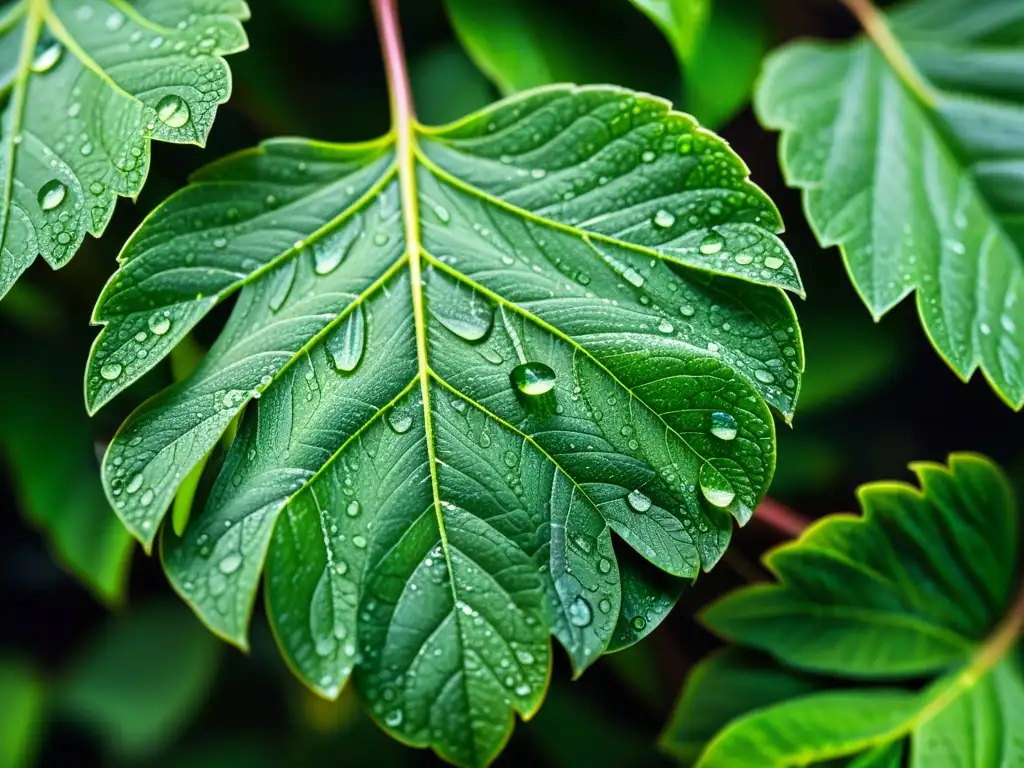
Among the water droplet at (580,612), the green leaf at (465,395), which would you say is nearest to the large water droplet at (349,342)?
the green leaf at (465,395)

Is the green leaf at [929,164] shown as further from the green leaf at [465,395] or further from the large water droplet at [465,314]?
the large water droplet at [465,314]

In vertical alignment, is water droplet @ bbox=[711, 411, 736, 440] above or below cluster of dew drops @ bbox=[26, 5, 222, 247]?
below

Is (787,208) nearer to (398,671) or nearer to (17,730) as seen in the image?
(398,671)

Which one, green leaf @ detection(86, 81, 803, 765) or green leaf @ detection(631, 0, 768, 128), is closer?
green leaf @ detection(86, 81, 803, 765)

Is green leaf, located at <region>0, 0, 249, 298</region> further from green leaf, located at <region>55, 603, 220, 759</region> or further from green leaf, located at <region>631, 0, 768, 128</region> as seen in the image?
green leaf, located at <region>55, 603, 220, 759</region>

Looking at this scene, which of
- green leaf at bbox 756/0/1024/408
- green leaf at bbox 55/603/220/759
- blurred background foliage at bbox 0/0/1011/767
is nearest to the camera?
green leaf at bbox 756/0/1024/408

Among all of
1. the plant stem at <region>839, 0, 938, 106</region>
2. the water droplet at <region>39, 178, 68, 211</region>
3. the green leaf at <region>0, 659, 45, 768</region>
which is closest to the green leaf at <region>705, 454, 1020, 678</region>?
the plant stem at <region>839, 0, 938, 106</region>

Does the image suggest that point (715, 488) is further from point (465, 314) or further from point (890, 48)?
point (890, 48)
